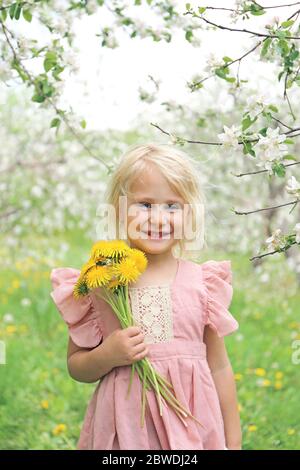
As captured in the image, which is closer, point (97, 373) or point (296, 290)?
point (97, 373)

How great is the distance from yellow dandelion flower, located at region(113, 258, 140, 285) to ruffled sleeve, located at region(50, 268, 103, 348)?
198mm

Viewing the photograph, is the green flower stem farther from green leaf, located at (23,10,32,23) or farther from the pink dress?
green leaf, located at (23,10,32,23)

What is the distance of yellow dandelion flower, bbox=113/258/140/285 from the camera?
1839 millimetres

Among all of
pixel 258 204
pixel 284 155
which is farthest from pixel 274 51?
pixel 258 204

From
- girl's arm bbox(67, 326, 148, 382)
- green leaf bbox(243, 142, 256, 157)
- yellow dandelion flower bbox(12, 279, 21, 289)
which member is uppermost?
green leaf bbox(243, 142, 256, 157)

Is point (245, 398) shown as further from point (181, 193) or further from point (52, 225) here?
point (52, 225)

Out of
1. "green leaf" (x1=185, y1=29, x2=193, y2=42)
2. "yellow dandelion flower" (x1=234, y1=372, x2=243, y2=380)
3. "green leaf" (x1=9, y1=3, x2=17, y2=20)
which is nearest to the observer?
"green leaf" (x1=9, y1=3, x2=17, y2=20)

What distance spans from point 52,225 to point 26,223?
0.55m

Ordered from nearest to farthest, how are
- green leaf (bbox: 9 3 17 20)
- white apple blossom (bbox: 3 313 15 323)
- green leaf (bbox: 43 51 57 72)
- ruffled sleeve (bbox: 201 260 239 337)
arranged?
ruffled sleeve (bbox: 201 260 239 337) < green leaf (bbox: 9 3 17 20) < green leaf (bbox: 43 51 57 72) < white apple blossom (bbox: 3 313 15 323)

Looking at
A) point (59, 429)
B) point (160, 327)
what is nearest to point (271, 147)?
point (160, 327)

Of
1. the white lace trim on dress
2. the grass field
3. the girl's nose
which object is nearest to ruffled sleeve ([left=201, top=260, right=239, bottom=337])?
the white lace trim on dress

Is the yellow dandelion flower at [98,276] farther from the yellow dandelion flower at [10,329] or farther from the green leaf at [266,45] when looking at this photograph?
the yellow dandelion flower at [10,329]

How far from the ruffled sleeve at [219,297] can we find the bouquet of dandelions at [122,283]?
0.72 feet

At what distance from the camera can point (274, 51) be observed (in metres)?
2.01
